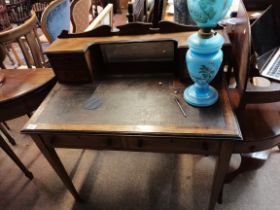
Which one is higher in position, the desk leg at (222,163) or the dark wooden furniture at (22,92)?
the dark wooden furniture at (22,92)

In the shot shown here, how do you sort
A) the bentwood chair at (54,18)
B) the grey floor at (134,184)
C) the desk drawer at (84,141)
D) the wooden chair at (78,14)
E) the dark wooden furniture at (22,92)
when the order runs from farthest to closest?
1. the wooden chair at (78,14)
2. the bentwood chair at (54,18)
3. the grey floor at (134,184)
4. the dark wooden furniture at (22,92)
5. the desk drawer at (84,141)

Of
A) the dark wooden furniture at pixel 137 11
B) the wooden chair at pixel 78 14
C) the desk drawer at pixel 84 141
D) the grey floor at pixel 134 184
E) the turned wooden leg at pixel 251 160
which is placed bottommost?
the grey floor at pixel 134 184

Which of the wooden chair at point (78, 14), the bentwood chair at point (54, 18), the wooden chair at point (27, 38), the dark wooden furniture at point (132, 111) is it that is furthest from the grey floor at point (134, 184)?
the wooden chair at point (78, 14)

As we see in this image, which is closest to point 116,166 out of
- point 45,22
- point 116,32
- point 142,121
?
point 142,121

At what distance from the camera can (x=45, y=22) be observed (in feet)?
5.22

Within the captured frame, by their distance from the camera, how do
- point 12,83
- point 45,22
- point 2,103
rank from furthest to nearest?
point 45,22, point 12,83, point 2,103

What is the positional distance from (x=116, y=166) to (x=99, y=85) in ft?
2.37

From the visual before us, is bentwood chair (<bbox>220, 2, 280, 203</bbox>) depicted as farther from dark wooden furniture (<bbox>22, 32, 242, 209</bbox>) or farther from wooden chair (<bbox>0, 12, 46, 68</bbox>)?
wooden chair (<bbox>0, 12, 46, 68</bbox>)

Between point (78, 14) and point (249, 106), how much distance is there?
5.07 ft

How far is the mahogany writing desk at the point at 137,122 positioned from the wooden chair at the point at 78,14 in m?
1.03

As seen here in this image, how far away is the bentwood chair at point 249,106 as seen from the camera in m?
0.82

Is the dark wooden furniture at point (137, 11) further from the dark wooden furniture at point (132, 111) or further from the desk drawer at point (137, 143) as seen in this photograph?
the desk drawer at point (137, 143)

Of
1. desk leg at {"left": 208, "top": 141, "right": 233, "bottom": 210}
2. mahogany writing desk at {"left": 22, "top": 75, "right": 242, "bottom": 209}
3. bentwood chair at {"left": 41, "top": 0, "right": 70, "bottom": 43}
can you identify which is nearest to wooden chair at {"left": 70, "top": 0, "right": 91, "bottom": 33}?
bentwood chair at {"left": 41, "top": 0, "right": 70, "bottom": 43}

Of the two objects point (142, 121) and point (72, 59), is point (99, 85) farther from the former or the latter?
point (142, 121)
